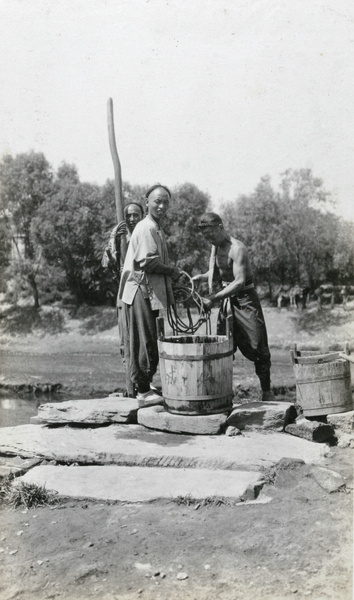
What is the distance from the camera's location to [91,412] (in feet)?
18.9

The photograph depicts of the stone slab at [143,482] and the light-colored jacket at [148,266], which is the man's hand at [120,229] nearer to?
the light-colored jacket at [148,266]

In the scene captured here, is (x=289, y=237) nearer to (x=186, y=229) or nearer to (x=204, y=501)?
(x=186, y=229)

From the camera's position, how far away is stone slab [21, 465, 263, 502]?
4195mm

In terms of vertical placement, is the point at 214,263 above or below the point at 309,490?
above

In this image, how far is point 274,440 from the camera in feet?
16.5

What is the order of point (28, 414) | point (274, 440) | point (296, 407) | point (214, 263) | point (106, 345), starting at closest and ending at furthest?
point (274, 440)
point (296, 407)
point (214, 263)
point (28, 414)
point (106, 345)

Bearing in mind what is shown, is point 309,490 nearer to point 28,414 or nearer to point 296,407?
point 296,407

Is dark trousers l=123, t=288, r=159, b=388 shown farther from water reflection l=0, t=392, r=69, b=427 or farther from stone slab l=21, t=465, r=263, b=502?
water reflection l=0, t=392, r=69, b=427

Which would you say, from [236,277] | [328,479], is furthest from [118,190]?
[328,479]

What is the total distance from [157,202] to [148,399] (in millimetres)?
1971

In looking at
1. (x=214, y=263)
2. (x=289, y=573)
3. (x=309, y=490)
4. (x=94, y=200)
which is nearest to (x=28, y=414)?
(x=214, y=263)

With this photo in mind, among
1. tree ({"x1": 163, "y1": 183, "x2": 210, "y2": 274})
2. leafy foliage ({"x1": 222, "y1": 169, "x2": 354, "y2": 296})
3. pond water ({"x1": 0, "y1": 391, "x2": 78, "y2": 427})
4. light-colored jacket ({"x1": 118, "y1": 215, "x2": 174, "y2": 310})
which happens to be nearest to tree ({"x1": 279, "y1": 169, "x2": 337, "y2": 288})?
leafy foliage ({"x1": 222, "y1": 169, "x2": 354, "y2": 296})

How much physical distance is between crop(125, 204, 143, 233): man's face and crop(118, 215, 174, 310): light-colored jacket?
46.7 inches

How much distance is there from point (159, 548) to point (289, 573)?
807 mm
